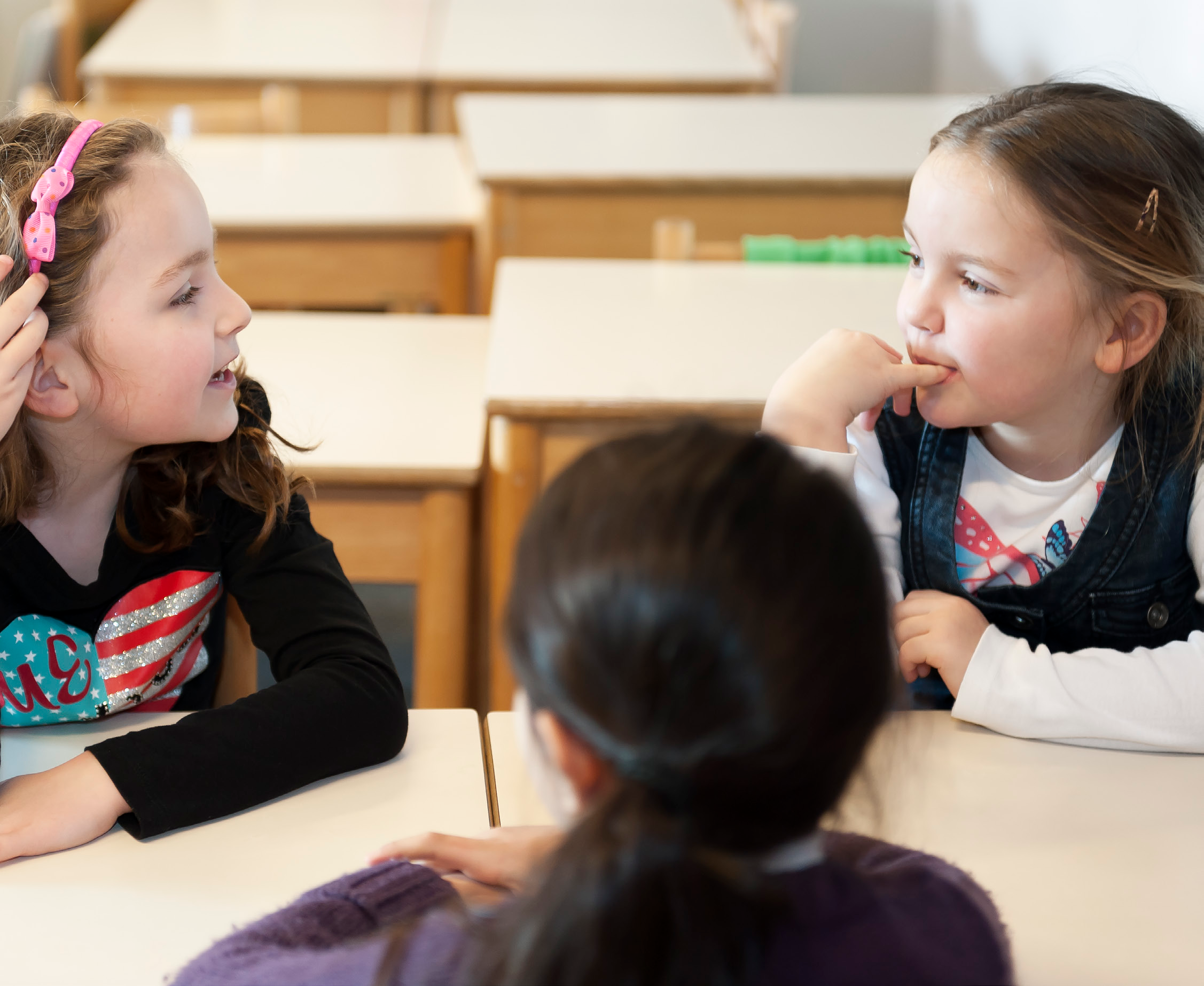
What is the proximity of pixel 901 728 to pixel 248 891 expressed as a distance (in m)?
0.37

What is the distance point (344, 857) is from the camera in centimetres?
73

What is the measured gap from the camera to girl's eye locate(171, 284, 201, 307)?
0.93m

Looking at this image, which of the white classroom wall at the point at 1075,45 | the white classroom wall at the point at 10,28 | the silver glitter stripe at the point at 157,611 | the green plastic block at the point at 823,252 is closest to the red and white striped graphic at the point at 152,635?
the silver glitter stripe at the point at 157,611

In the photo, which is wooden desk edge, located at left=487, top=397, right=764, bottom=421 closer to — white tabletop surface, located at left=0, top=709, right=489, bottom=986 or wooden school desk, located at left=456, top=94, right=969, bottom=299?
white tabletop surface, located at left=0, top=709, right=489, bottom=986

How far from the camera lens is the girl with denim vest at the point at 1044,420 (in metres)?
0.90

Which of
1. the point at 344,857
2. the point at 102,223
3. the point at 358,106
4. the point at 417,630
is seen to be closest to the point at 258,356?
the point at 417,630

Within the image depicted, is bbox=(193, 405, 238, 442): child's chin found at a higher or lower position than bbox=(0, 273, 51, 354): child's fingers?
lower

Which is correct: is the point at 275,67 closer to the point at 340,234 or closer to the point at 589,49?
the point at 589,49

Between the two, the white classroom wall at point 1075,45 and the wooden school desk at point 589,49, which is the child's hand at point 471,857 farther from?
the wooden school desk at point 589,49

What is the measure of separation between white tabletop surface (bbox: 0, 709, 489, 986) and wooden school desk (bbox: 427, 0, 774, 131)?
240 cm

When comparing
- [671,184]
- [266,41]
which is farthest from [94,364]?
[266,41]

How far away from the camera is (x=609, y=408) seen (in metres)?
1.44

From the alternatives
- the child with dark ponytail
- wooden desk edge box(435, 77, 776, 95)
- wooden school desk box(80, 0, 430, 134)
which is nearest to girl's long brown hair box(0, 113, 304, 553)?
the child with dark ponytail

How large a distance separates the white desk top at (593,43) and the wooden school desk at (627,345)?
3.93ft
